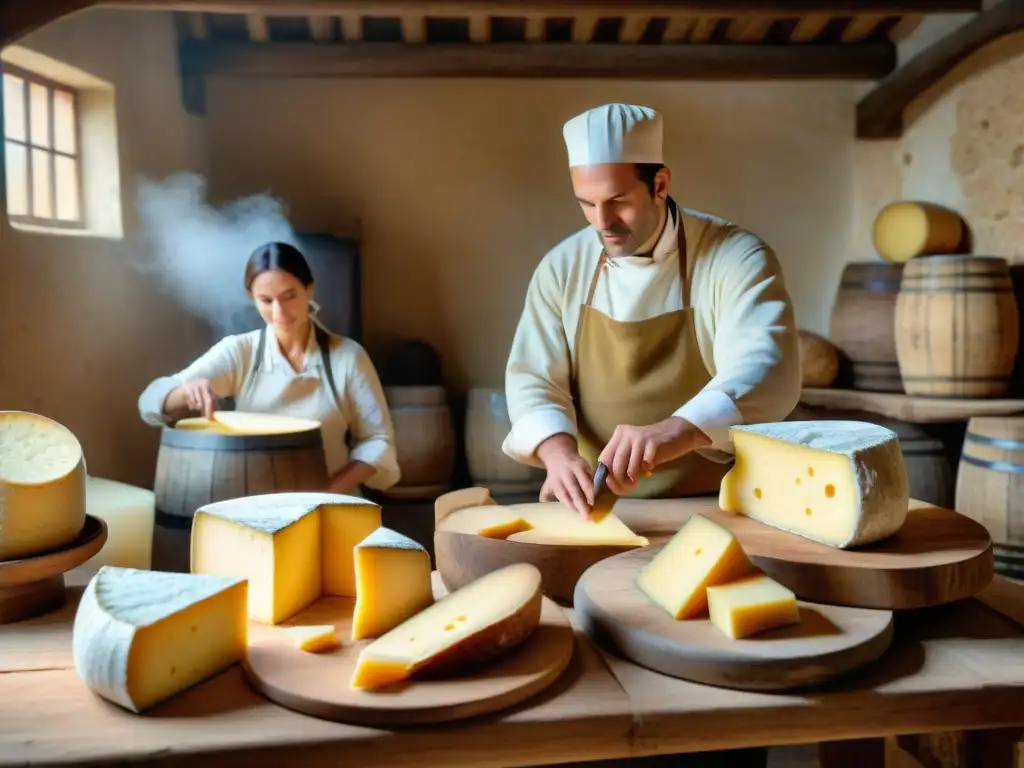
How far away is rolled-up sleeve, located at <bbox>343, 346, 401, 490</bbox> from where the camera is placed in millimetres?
3180

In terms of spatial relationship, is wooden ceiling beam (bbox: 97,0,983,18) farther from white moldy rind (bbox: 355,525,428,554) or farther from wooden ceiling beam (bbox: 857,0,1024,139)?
white moldy rind (bbox: 355,525,428,554)

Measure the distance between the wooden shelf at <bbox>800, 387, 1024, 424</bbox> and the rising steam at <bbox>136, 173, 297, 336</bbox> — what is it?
2.97 meters

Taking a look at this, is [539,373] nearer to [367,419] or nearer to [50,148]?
[367,419]

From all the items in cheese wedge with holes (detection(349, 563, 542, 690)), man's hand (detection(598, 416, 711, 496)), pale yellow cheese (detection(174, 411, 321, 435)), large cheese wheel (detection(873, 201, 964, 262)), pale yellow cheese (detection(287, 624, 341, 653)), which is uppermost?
large cheese wheel (detection(873, 201, 964, 262))

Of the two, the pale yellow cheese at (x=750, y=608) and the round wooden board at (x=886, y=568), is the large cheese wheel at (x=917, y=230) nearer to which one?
the round wooden board at (x=886, y=568)

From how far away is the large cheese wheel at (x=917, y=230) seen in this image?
4410 mm

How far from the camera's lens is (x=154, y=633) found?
47.3 inches

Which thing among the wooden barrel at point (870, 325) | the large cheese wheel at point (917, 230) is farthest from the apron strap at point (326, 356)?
the large cheese wheel at point (917, 230)

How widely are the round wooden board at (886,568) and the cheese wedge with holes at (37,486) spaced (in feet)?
3.86

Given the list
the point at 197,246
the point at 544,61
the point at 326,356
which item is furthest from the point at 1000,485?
the point at 197,246

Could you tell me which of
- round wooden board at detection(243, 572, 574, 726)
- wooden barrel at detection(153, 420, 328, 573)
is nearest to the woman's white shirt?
wooden barrel at detection(153, 420, 328, 573)

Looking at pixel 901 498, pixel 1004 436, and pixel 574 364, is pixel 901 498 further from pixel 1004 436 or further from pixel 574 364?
pixel 1004 436

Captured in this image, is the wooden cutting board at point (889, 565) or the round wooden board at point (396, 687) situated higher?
the wooden cutting board at point (889, 565)

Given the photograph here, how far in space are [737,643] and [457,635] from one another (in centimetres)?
40
